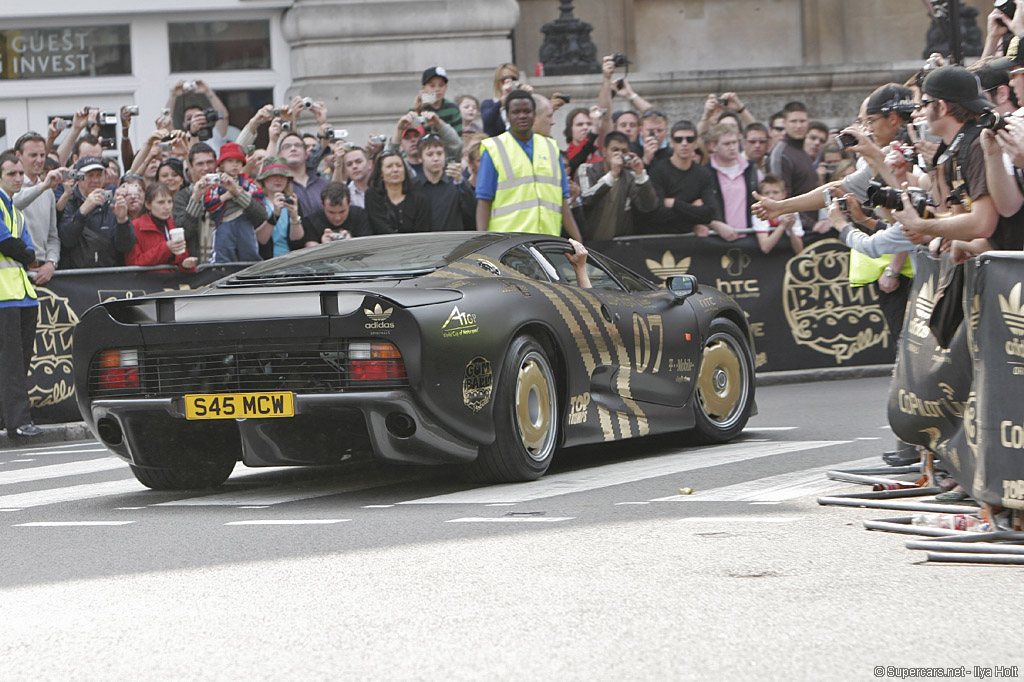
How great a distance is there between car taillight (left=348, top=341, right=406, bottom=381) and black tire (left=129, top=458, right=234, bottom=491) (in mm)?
1472

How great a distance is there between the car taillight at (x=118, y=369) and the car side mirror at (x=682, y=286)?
352cm

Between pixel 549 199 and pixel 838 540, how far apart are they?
689 centimetres

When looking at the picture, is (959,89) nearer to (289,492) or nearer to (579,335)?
(579,335)

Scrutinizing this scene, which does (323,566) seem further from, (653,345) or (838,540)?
(653,345)

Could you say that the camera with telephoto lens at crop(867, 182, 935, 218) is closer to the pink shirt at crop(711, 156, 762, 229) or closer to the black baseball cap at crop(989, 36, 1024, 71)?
the black baseball cap at crop(989, 36, 1024, 71)

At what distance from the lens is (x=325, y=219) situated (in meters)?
13.9

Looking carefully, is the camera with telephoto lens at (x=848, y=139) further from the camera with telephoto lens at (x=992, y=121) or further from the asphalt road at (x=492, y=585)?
the asphalt road at (x=492, y=585)

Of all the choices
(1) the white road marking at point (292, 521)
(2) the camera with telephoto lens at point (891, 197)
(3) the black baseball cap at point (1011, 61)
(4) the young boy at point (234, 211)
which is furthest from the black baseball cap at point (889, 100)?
(4) the young boy at point (234, 211)

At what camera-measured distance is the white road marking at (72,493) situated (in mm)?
8734

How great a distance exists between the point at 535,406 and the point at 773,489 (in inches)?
54.9

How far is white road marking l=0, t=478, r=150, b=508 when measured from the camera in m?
8.73

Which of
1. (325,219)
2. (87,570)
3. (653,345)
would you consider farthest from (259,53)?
(87,570)

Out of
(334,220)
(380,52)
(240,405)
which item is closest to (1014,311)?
(240,405)

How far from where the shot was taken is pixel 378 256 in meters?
8.84
